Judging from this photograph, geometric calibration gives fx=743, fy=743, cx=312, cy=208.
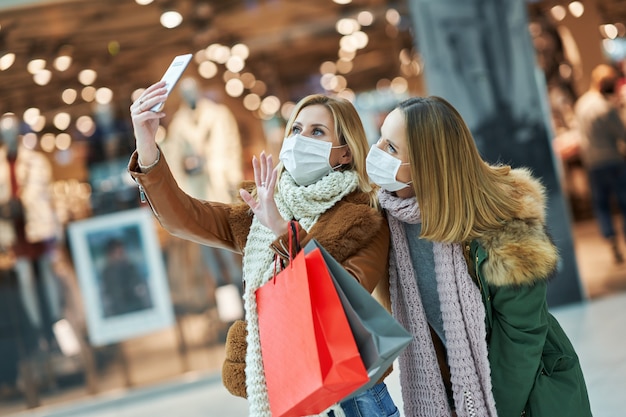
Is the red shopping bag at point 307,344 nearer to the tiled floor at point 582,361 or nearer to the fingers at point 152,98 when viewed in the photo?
the fingers at point 152,98

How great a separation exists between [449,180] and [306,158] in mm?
415

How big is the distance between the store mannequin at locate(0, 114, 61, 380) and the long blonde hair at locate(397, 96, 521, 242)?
4.37m

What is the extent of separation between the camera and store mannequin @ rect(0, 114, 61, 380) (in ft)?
18.9

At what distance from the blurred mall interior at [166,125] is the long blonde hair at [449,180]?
146 inches

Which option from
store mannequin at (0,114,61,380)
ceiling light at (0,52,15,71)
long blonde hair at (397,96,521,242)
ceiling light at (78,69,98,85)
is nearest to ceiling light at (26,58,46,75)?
ceiling light at (0,52,15,71)

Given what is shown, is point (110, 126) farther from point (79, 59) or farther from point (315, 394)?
point (315, 394)

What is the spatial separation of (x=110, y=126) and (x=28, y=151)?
66 cm

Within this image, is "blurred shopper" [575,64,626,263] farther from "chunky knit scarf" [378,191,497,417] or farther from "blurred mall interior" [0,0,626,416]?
"chunky knit scarf" [378,191,497,417]

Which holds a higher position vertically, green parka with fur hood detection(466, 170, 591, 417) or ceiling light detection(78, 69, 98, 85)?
ceiling light detection(78, 69, 98, 85)

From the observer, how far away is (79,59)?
5.88 meters

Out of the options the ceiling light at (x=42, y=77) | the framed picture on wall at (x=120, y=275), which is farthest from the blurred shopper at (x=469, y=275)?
the ceiling light at (x=42, y=77)

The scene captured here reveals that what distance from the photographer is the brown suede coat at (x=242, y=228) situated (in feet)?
6.41

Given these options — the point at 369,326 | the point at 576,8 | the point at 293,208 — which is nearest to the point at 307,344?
the point at 369,326

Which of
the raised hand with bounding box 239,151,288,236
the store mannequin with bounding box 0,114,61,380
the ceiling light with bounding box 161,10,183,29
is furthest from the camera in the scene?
the ceiling light with bounding box 161,10,183,29
